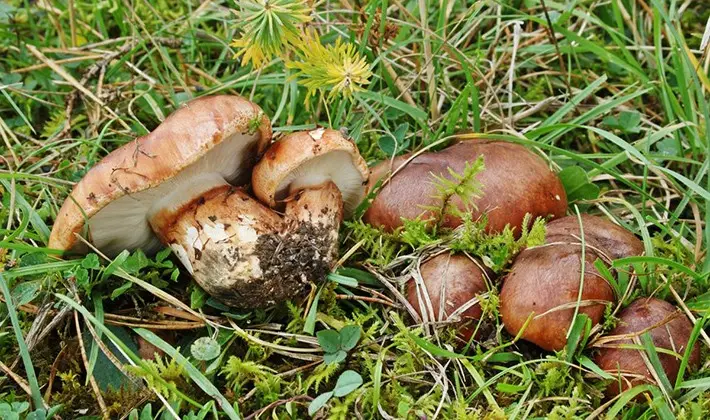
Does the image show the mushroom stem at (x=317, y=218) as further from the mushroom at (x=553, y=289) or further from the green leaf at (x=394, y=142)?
the mushroom at (x=553, y=289)

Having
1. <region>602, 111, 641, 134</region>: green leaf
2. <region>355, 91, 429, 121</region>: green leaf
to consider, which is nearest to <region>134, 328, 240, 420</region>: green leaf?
<region>355, 91, 429, 121</region>: green leaf

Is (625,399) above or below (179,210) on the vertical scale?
below

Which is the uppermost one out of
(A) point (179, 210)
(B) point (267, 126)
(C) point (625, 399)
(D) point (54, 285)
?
(B) point (267, 126)

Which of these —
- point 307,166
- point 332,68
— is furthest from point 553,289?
point 332,68

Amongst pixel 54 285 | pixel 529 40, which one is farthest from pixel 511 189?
pixel 54 285

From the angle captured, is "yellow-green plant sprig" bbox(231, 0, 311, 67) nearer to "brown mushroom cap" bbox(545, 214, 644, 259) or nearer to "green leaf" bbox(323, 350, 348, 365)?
"green leaf" bbox(323, 350, 348, 365)

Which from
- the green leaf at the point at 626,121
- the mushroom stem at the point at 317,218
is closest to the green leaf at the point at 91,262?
→ the mushroom stem at the point at 317,218

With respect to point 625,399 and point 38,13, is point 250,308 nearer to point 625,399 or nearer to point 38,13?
point 625,399
